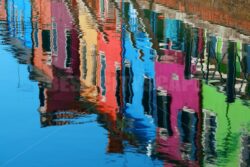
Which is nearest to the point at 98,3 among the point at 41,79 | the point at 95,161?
the point at 41,79

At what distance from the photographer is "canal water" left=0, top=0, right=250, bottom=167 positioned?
5598 millimetres

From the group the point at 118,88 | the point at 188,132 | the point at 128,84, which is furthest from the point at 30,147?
the point at 128,84

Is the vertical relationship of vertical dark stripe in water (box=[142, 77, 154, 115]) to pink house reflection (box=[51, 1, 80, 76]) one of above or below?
below

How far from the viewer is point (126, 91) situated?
7.57 metres

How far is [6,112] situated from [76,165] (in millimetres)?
1699

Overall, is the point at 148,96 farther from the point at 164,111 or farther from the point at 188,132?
the point at 188,132

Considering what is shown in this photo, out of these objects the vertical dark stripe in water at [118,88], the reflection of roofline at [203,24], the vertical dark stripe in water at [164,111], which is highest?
the reflection of roofline at [203,24]

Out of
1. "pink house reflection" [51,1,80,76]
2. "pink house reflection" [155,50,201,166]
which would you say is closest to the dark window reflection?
"pink house reflection" [155,50,201,166]

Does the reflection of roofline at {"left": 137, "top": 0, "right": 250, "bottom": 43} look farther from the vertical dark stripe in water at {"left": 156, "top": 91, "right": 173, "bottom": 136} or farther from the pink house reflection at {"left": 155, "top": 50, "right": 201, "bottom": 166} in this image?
the vertical dark stripe in water at {"left": 156, "top": 91, "right": 173, "bottom": 136}

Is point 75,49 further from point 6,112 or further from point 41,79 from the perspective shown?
point 6,112

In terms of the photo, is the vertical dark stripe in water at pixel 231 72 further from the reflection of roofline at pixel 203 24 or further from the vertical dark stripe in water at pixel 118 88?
the vertical dark stripe in water at pixel 118 88

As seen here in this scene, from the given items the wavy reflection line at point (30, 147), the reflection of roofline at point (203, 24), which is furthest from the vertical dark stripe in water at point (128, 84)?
the reflection of roofline at point (203, 24)

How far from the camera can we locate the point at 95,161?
5359mm

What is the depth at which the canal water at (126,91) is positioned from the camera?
5598mm
